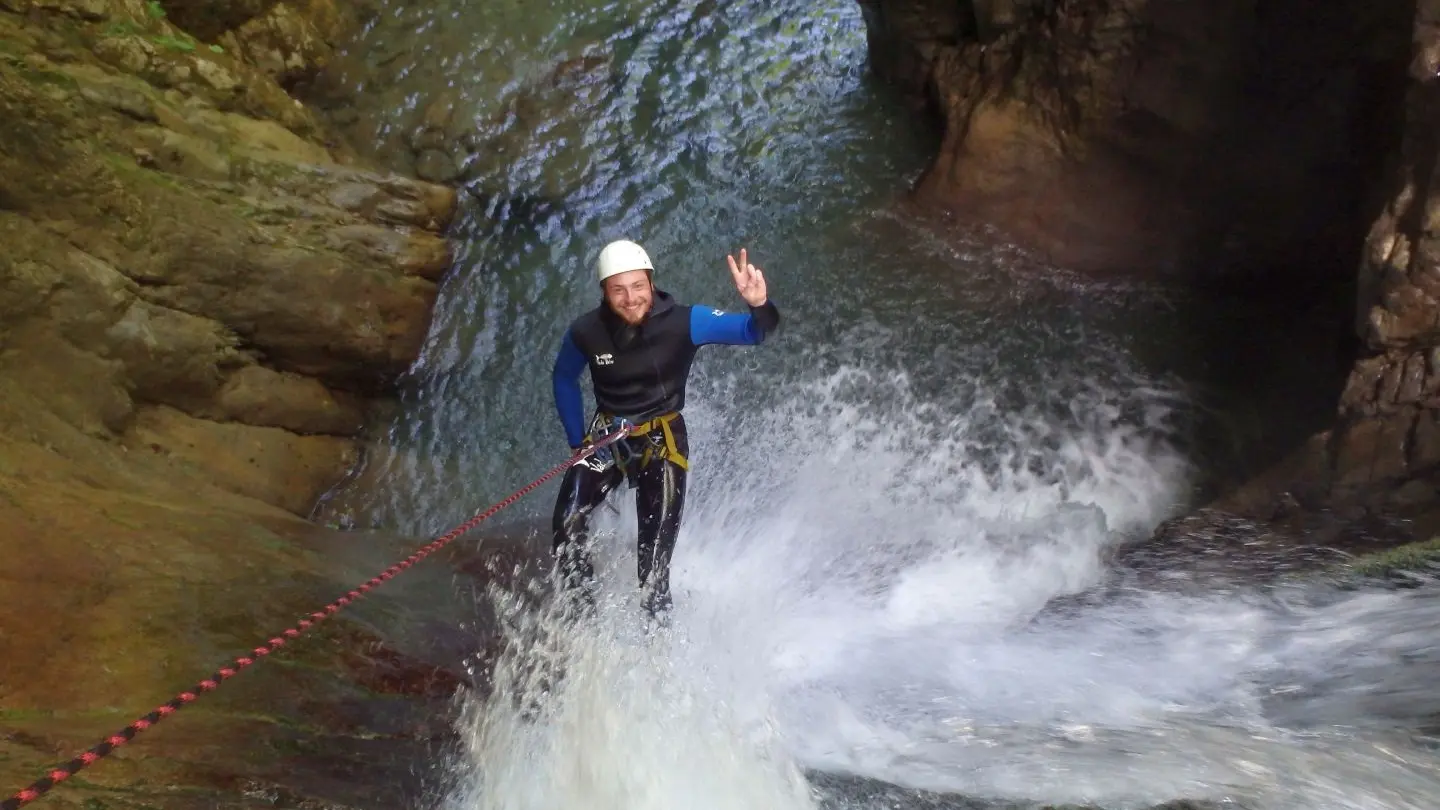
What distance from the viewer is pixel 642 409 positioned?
14.2 ft

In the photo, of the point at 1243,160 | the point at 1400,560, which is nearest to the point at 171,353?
the point at 1400,560

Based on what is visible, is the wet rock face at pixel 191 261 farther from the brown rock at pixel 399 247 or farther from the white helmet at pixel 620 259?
the white helmet at pixel 620 259

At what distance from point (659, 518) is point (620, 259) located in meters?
1.21

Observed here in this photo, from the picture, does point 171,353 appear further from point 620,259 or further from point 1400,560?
point 1400,560

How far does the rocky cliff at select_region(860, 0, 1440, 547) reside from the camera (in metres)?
4.02

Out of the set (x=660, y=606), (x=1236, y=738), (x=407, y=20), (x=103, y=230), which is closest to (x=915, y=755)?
(x=1236, y=738)

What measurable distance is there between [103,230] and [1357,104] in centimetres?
719

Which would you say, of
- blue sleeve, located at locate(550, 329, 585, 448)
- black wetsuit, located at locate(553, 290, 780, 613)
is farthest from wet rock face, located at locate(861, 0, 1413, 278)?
blue sleeve, located at locate(550, 329, 585, 448)

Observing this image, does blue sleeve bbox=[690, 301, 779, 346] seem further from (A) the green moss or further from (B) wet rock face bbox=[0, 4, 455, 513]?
(B) wet rock face bbox=[0, 4, 455, 513]

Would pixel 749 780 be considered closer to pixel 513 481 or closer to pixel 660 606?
pixel 660 606

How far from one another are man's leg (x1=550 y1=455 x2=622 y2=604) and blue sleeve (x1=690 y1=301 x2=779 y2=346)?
0.77 metres

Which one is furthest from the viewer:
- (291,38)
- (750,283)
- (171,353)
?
(291,38)

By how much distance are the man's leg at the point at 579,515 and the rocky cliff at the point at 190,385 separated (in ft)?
2.21

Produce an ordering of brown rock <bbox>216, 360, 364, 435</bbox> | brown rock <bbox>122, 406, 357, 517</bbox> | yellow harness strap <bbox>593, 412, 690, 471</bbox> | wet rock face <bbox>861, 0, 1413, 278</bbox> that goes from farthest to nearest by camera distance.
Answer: brown rock <bbox>216, 360, 364, 435</bbox> < wet rock face <bbox>861, 0, 1413, 278</bbox> < brown rock <bbox>122, 406, 357, 517</bbox> < yellow harness strap <bbox>593, 412, 690, 471</bbox>
